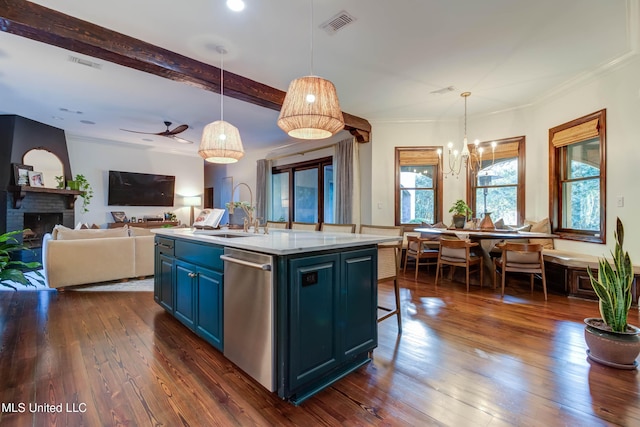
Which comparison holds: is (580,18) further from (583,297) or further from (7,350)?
(7,350)

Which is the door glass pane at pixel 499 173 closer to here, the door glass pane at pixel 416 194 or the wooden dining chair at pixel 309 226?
the door glass pane at pixel 416 194

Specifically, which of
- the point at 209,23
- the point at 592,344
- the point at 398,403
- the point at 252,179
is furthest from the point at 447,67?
the point at 252,179

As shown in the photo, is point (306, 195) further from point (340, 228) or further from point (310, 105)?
point (310, 105)

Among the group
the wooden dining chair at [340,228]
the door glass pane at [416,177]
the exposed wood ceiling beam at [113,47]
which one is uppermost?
the exposed wood ceiling beam at [113,47]

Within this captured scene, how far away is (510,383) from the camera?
1.87 metres

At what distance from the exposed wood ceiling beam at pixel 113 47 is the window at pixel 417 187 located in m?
2.90

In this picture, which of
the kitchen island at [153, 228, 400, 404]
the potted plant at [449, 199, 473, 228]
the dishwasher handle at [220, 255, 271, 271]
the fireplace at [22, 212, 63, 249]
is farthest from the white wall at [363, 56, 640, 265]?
the fireplace at [22, 212, 63, 249]

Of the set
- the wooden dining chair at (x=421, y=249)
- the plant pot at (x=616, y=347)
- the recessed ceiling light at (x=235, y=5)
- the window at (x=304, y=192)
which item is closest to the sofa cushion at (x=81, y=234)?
the recessed ceiling light at (x=235, y=5)

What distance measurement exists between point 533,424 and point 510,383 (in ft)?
1.23

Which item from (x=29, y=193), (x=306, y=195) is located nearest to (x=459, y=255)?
(x=306, y=195)

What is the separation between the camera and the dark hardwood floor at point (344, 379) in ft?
5.18

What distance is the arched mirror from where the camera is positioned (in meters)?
5.70

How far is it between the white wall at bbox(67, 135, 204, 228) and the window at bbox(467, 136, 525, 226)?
7.30 meters

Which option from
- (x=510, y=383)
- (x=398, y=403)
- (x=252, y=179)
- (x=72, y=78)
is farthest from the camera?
(x=252, y=179)
